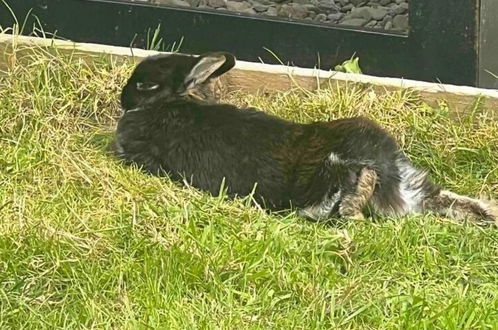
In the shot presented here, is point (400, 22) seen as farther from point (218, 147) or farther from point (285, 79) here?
point (218, 147)

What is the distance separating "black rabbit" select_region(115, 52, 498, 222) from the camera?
537 centimetres

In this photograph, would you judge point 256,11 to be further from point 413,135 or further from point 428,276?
point 428,276

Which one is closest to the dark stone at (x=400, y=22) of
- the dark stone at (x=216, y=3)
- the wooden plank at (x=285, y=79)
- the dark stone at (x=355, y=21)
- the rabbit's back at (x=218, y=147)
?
the dark stone at (x=355, y=21)

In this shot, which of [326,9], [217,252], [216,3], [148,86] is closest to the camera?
[217,252]

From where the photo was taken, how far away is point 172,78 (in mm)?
6082

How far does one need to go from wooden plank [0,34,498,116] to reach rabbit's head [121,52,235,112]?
1.08 ft

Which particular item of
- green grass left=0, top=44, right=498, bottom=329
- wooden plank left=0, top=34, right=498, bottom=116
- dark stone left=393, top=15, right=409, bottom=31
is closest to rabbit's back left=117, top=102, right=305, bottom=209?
green grass left=0, top=44, right=498, bottom=329

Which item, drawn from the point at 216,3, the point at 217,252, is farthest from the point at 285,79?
the point at 217,252

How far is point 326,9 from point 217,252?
3.30m

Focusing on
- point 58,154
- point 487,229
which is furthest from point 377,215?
point 58,154

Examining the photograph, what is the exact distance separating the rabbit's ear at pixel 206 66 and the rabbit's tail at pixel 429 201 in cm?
111

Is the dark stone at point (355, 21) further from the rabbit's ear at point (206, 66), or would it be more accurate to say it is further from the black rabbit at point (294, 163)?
the black rabbit at point (294, 163)

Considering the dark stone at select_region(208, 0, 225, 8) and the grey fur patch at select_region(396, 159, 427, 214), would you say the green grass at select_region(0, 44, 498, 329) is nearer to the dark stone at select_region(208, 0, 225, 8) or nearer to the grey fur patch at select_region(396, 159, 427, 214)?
the grey fur patch at select_region(396, 159, 427, 214)

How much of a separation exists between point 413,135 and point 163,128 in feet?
4.11
